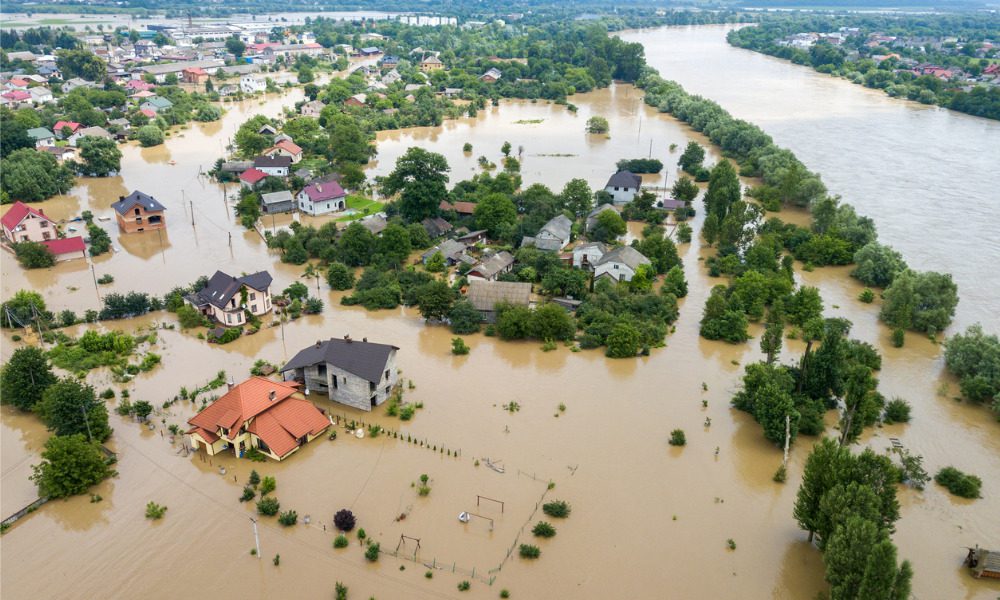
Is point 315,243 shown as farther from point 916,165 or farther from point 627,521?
point 916,165

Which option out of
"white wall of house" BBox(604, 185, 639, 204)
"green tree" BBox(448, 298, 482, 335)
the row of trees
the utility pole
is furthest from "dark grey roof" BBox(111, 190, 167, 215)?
"white wall of house" BBox(604, 185, 639, 204)

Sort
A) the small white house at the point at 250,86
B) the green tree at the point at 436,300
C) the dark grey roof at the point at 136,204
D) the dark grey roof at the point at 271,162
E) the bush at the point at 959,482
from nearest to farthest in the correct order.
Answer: the bush at the point at 959,482 < the green tree at the point at 436,300 < the dark grey roof at the point at 136,204 < the dark grey roof at the point at 271,162 < the small white house at the point at 250,86

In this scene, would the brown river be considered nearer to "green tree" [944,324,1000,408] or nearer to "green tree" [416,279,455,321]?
"green tree" [944,324,1000,408]

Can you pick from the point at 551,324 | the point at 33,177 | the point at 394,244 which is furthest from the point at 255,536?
the point at 33,177

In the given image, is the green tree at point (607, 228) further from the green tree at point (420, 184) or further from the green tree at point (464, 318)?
the green tree at point (464, 318)

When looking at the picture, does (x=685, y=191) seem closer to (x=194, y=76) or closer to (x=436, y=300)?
(x=436, y=300)

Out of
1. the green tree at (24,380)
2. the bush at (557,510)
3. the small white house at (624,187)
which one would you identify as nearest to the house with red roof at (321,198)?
the small white house at (624,187)
